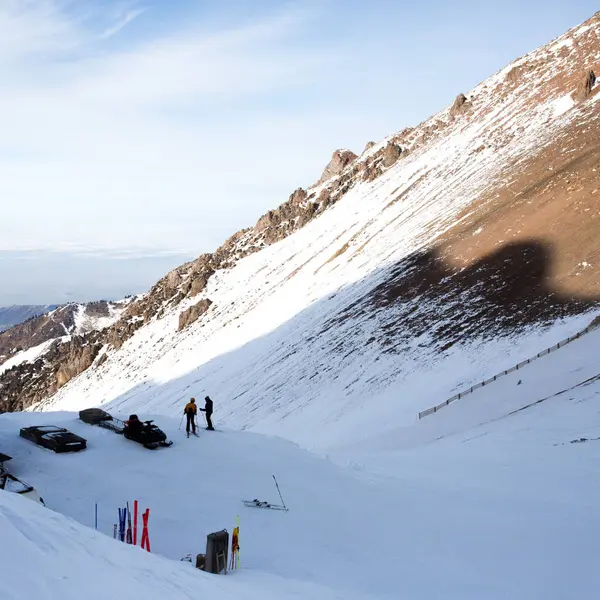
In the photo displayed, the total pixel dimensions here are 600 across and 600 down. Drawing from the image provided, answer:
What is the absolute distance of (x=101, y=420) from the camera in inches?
714

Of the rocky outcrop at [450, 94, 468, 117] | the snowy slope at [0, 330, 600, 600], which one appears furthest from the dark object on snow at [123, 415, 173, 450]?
the rocky outcrop at [450, 94, 468, 117]

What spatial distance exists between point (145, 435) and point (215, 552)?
7192 mm

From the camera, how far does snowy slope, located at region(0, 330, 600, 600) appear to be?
10727 millimetres

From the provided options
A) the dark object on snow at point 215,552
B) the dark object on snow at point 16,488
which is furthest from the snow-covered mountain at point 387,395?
the dark object on snow at point 16,488

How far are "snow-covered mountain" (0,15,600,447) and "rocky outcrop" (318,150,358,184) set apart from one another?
13.3 m

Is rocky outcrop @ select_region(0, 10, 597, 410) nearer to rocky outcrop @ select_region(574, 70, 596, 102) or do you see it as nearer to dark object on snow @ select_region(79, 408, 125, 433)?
rocky outcrop @ select_region(574, 70, 596, 102)

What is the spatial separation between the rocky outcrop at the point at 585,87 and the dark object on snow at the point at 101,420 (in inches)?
2473

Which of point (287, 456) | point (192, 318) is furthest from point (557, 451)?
point (192, 318)

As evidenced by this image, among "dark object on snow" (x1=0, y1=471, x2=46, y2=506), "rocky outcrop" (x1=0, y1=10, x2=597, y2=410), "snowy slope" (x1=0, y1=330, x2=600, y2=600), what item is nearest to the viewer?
"snowy slope" (x1=0, y1=330, x2=600, y2=600)

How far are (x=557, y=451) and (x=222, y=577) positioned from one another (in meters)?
A: 13.4

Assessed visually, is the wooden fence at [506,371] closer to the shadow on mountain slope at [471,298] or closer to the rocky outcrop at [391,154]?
the shadow on mountain slope at [471,298]

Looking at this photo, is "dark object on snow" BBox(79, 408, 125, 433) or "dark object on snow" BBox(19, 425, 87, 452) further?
"dark object on snow" BBox(79, 408, 125, 433)

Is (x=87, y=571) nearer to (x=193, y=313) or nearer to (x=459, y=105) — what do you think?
(x=193, y=313)

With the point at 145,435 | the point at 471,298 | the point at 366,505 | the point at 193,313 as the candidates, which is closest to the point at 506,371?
the point at 471,298
